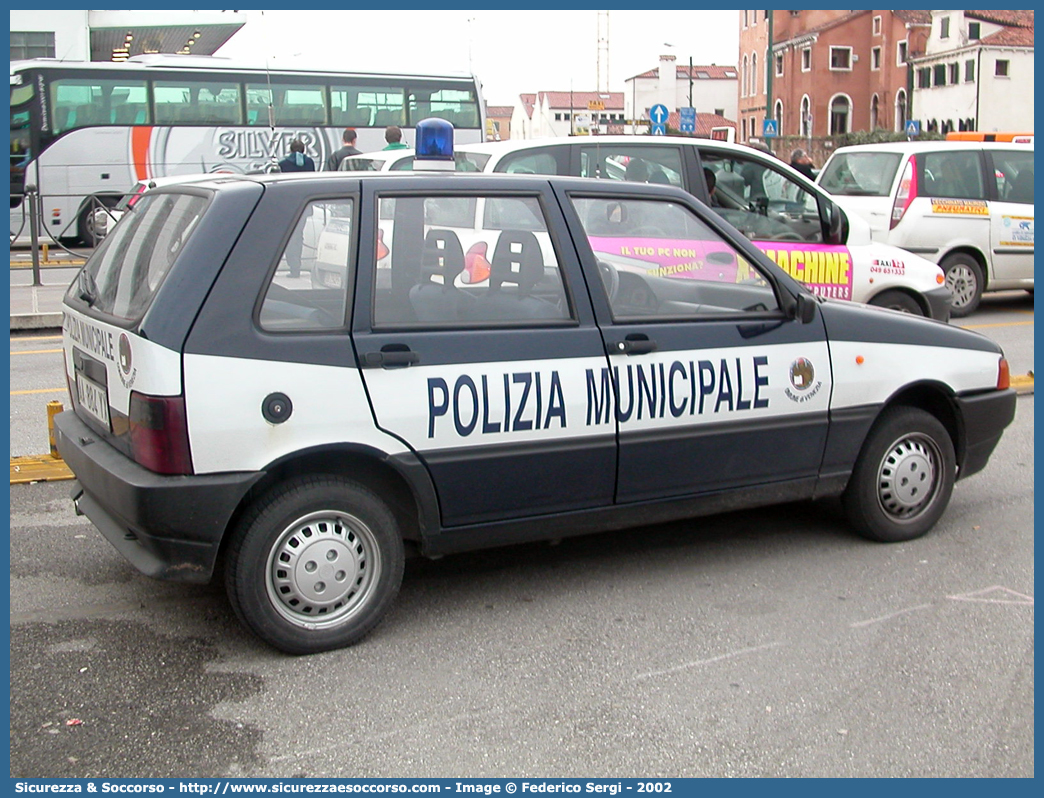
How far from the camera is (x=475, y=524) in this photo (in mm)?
4160

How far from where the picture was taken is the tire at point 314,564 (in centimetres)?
377

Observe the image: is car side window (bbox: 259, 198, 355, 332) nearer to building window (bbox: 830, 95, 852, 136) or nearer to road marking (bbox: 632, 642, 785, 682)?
road marking (bbox: 632, 642, 785, 682)

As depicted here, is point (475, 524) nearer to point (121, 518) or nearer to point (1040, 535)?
point (121, 518)

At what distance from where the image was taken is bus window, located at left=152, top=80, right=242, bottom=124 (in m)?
22.0

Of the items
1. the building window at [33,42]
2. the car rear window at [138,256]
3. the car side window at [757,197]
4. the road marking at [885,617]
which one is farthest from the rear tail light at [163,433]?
the building window at [33,42]

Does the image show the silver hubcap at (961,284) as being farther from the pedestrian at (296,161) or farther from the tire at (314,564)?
the tire at (314,564)

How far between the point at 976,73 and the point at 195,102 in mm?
60297

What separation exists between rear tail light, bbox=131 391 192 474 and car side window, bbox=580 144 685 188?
542cm

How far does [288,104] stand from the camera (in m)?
23.2

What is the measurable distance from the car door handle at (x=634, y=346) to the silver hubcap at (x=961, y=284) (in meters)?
9.17

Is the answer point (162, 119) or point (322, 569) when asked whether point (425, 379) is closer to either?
point (322, 569)

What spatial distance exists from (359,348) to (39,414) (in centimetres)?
453

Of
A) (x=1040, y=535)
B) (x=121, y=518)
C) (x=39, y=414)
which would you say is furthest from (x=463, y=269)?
(x=39, y=414)

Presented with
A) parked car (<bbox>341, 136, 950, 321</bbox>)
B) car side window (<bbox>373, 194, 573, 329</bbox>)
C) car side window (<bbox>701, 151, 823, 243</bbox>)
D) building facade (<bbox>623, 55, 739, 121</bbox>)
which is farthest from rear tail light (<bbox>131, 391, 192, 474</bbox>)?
building facade (<bbox>623, 55, 739, 121</bbox>)
